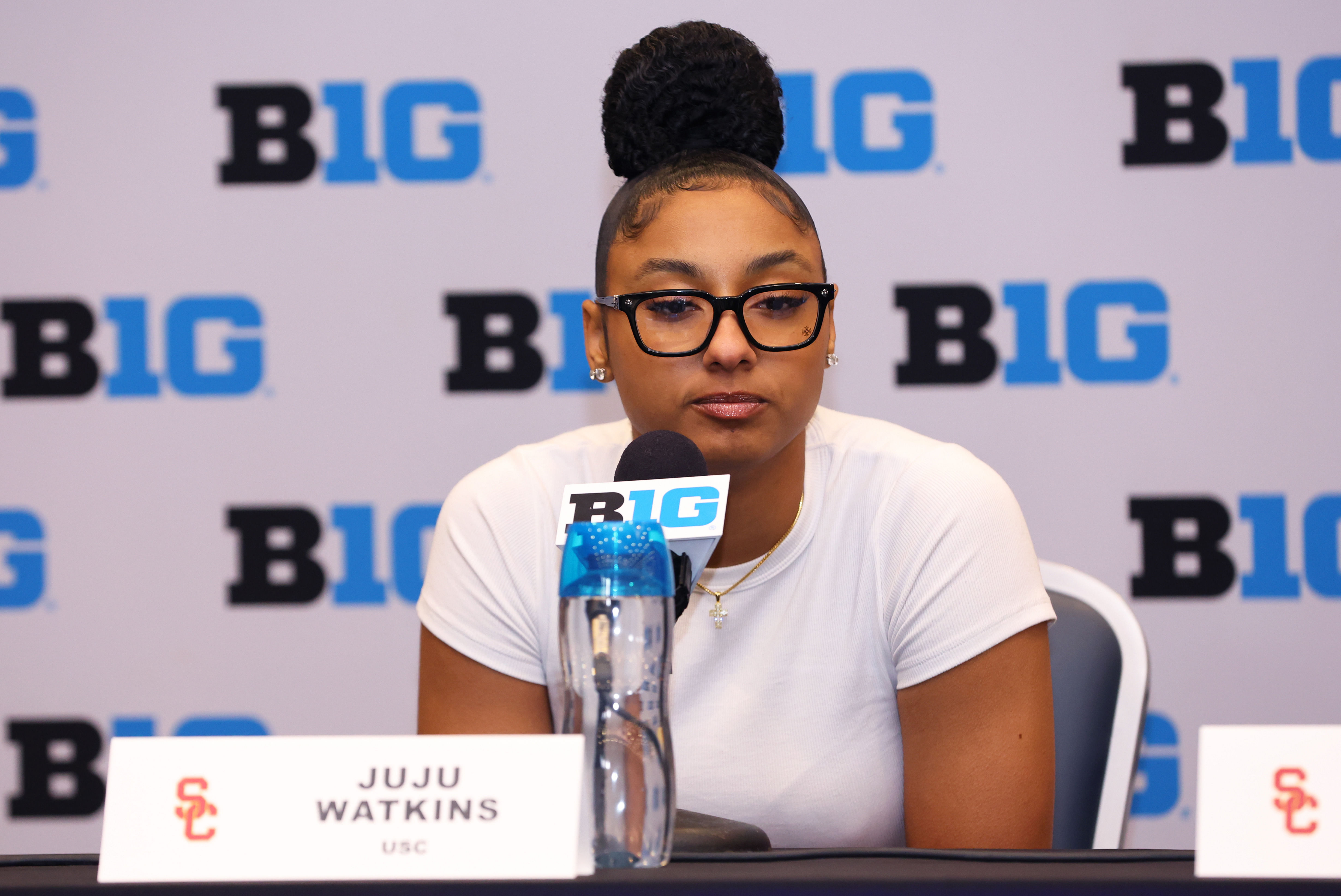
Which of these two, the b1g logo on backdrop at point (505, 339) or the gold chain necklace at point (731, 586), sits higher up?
the b1g logo on backdrop at point (505, 339)

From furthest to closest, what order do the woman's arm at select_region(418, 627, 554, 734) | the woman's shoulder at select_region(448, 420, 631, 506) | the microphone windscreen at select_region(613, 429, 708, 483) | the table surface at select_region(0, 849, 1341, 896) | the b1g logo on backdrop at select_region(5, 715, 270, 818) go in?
1. the b1g logo on backdrop at select_region(5, 715, 270, 818)
2. the woman's shoulder at select_region(448, 420, 631, 506)
3. the woman's arm at select_region(418, 627, 554, 734)
4. the microphone windscreen at select_region(613, 429, 708, 483)
5. the table surface at select_region(0, 849, 1341, 896)

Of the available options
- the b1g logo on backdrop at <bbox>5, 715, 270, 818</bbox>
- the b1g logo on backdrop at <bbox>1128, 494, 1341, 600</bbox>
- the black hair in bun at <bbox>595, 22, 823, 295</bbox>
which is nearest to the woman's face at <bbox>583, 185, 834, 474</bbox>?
the black hair in bun at <bbox>595, 22, 823, 295</bbox>

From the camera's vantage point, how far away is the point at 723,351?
120cm

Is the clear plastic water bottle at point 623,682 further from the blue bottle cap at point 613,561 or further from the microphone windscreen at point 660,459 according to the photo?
the microphone windscreen at point 660,459

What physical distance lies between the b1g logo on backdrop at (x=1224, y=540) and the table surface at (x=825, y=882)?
60.4 inches

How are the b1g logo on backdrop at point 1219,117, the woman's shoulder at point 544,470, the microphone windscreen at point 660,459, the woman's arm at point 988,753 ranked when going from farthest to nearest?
1. the b1g logo on backdrop at point 1219,117
2. the woman's shoulder at point 544,470
3. the woman's arm at point 988,753
4. the microphone windscreen at point 660,459

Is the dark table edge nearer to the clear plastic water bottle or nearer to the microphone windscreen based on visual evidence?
the clear plastic water bottle

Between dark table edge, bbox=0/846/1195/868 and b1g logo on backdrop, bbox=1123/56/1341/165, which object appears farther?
b1g logo on backdrop, bbox=1123/56/1341/165

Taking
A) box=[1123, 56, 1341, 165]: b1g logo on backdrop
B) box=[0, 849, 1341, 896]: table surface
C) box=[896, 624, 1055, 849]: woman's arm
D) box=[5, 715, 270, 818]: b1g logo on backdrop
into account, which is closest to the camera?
box=[0, 849, 1341, 896]: table surface

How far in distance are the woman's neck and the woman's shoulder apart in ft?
0.62

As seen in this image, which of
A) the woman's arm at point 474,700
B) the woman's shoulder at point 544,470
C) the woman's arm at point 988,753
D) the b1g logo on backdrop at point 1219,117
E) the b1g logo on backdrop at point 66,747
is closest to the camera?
the woman's arm at point 988,753

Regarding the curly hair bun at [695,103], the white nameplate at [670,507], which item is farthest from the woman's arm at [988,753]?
the curly hair bun at [695,103]

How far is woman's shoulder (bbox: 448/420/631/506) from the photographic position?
1.43 metres

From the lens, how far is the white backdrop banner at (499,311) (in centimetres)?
215
